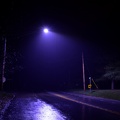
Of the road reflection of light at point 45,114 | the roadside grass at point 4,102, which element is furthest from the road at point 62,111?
the roadside grass at point 4,102

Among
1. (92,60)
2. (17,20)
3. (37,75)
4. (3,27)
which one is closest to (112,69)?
(92,60)

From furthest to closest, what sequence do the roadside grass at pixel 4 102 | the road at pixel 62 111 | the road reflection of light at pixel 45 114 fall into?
the roadside grass at pixel 4 102 < the road at pixel 62 111 < the road reflection of light at pixel 45 114

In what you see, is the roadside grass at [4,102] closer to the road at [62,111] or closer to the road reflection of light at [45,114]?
the road at [62,111]

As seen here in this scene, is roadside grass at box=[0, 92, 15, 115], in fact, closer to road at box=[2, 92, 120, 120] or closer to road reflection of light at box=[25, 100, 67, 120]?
road at box=[2, 92, 120, 120]

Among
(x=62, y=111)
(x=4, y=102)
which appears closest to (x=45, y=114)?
(x=62, y=111)

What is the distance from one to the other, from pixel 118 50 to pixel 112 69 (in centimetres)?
476

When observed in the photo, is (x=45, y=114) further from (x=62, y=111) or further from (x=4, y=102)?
(x=4, y=102)

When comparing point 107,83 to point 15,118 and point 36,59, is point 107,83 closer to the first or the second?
point 15,118

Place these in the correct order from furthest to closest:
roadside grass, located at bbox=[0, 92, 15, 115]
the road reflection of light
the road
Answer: roadside grass, located at bbox=[0, 92, 15, 115] < the road < the road reflection of light

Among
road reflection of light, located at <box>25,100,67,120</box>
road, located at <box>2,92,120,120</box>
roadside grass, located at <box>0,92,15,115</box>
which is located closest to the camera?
road reflection of light, located at <box>25,100,67,120</box>

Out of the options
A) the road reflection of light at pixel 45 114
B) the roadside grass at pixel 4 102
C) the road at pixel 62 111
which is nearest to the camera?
the road reflection of light at pixel 45 114

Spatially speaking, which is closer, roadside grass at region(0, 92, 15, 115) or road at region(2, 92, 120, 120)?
road at region(2, 92, 120, 120)

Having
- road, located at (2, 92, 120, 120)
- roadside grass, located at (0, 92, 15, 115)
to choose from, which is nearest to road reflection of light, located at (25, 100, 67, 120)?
road, located at (2, 92, 120, 120)

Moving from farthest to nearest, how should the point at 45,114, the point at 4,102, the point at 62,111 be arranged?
1. the point at 4,102
2. the point at 62,111
3. the point at 45,114
